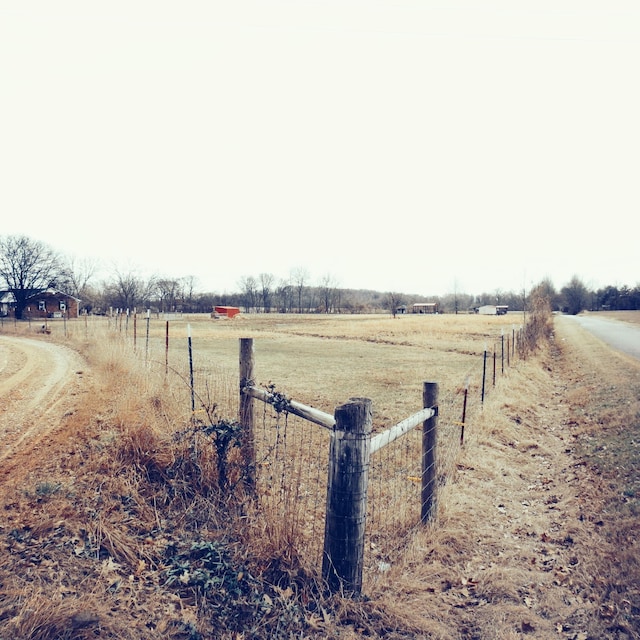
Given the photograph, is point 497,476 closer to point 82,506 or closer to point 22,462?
point 82,506

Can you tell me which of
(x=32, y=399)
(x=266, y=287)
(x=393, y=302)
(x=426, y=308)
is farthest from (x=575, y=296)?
(x=32, y=399)

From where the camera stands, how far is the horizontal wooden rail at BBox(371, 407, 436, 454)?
3.39m

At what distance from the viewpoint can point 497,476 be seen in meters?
6.75

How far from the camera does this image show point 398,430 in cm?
390

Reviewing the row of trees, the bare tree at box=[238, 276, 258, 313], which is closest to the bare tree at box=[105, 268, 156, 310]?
the row of trees

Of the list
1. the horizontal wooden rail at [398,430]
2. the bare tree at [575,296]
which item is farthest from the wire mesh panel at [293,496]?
the bare tree at [575,296]

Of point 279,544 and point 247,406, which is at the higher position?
point 247,406

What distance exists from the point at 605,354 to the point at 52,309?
244 ft

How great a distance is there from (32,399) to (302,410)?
322 inches

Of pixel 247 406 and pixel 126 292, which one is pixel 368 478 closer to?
pixel 247 406

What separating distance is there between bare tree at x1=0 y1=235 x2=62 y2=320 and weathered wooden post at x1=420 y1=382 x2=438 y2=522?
238 feet

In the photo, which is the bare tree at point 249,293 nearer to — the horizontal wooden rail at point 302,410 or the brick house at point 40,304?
the brick house at point 40,304

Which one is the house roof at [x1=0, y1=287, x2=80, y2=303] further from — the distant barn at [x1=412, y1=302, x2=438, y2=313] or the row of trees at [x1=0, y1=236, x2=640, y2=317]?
the distant barn at [x1=412, y1=302, x2=438, y2=313]

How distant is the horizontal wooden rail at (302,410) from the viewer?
3.50 meters
